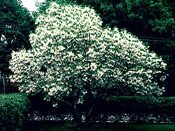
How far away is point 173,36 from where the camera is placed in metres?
26.5

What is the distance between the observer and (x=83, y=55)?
14.6 meters

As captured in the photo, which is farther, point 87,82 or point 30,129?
point 30,129

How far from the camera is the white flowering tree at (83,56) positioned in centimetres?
1428

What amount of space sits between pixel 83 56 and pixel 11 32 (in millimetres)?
19001

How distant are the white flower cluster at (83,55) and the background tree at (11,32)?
1498cm

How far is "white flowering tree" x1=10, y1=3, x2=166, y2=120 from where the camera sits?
1428 cm

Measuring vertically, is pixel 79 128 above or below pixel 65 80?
below

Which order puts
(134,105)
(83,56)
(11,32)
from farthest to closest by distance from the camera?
(11,32) → (134,105) → (83,56)

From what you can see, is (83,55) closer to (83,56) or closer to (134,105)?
(83,56)

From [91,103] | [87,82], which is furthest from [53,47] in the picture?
[91,103]

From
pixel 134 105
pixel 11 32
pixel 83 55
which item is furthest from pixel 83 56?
pixel 11 32

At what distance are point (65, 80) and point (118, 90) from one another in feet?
13.7

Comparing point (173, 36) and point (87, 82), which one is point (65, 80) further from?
point (173, 36)

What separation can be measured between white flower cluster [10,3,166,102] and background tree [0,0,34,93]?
14984 millimetres
